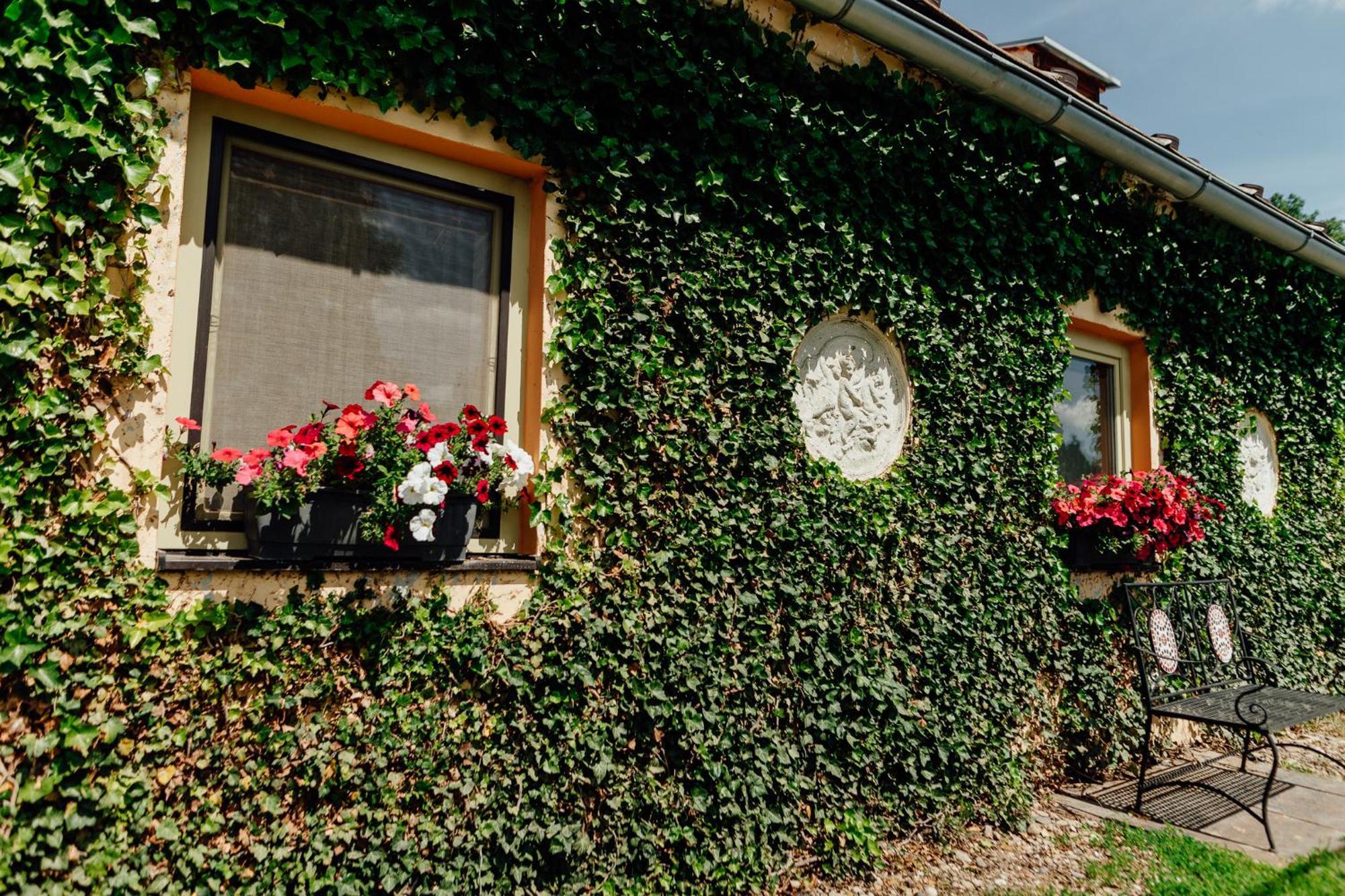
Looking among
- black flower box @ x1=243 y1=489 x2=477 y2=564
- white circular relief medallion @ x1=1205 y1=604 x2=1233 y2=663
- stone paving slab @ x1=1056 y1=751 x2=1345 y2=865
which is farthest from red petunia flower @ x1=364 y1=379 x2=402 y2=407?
white circular relief medallion @ x1=1205 y1=604 x2=1233 y2=663

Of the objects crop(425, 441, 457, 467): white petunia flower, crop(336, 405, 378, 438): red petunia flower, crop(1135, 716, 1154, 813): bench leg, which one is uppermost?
crop(336, 405, 378, 438): red petunia flower

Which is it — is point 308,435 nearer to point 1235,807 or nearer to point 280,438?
point 280,438

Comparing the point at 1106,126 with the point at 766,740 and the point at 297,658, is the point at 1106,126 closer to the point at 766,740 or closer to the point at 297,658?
the point at 766,740

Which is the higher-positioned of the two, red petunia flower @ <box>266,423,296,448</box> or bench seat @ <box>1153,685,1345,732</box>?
red petunia flower @ <box>266,423,296,448</box>

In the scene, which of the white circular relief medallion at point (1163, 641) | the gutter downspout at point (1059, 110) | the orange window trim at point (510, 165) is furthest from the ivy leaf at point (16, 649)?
the white circular relief medallion at point (1163, 641)

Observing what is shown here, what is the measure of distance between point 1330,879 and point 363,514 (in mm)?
3747

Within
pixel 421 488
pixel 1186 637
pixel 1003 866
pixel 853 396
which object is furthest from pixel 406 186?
pixel 1186 637

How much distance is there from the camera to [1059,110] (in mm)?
4504

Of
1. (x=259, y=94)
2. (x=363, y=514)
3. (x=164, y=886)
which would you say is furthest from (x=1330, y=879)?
(x=259, y=94)

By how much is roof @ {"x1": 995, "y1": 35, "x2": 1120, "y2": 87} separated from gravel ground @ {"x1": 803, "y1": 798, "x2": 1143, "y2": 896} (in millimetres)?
5595

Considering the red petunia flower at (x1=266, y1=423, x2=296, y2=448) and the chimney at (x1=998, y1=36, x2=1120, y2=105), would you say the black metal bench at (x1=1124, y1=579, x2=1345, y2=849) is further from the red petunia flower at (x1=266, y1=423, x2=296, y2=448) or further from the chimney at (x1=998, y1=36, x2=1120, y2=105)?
the red petunia flower at (x1=266, y1=423, x2=296, y2=448)

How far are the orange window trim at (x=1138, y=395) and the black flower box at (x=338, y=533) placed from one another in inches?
171

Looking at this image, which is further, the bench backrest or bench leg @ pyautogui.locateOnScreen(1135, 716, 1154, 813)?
the bench backrest

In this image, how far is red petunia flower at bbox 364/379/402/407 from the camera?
106 inches
